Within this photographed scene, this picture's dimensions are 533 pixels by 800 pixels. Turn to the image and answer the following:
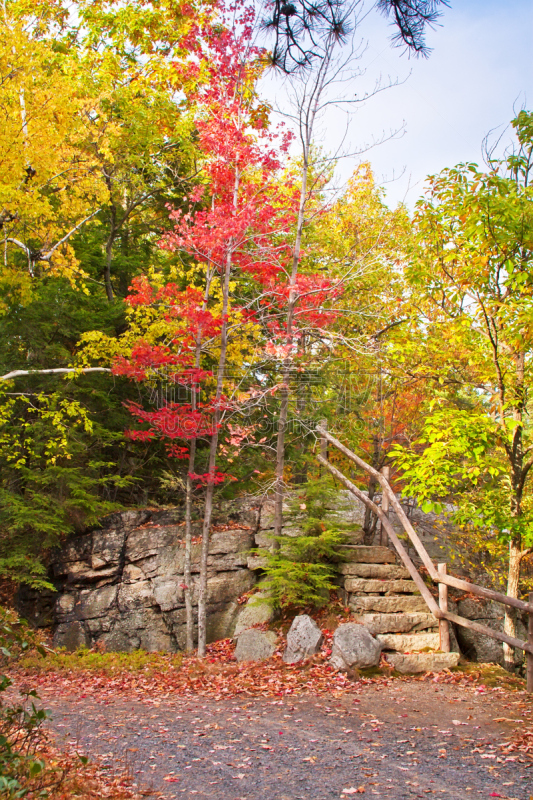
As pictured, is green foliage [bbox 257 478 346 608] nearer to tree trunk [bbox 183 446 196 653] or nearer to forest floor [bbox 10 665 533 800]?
forest floor [bbox 10 665 533 800]

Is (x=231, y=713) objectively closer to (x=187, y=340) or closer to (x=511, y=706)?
(x=511, y=706)

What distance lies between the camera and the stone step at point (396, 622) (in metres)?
8.48

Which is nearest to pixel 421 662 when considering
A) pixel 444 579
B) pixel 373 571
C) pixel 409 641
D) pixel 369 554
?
pixel 409 641

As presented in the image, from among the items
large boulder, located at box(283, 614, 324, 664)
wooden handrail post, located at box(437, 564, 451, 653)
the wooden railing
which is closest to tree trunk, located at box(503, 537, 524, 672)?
the wooden railing

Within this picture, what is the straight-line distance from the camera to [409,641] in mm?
8352

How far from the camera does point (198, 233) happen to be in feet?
32.8

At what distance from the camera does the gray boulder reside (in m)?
8.89

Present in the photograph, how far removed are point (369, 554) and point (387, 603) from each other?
3.28 feet

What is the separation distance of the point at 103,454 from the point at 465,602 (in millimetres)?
8399

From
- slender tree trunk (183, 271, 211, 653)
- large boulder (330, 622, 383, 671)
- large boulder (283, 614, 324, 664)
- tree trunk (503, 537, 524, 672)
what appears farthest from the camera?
slender tree trunk (183, 271, 211, 653)

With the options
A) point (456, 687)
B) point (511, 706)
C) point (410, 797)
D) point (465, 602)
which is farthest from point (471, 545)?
point (410, 797)

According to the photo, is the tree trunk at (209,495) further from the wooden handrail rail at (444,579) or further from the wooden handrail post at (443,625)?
the wooden handrail post at (443,625)

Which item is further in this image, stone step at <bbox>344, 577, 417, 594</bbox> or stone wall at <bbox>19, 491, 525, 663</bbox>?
stone wall at <bbox>19, 491, 525, 663</bbox>

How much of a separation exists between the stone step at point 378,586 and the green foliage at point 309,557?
1.13 ft
